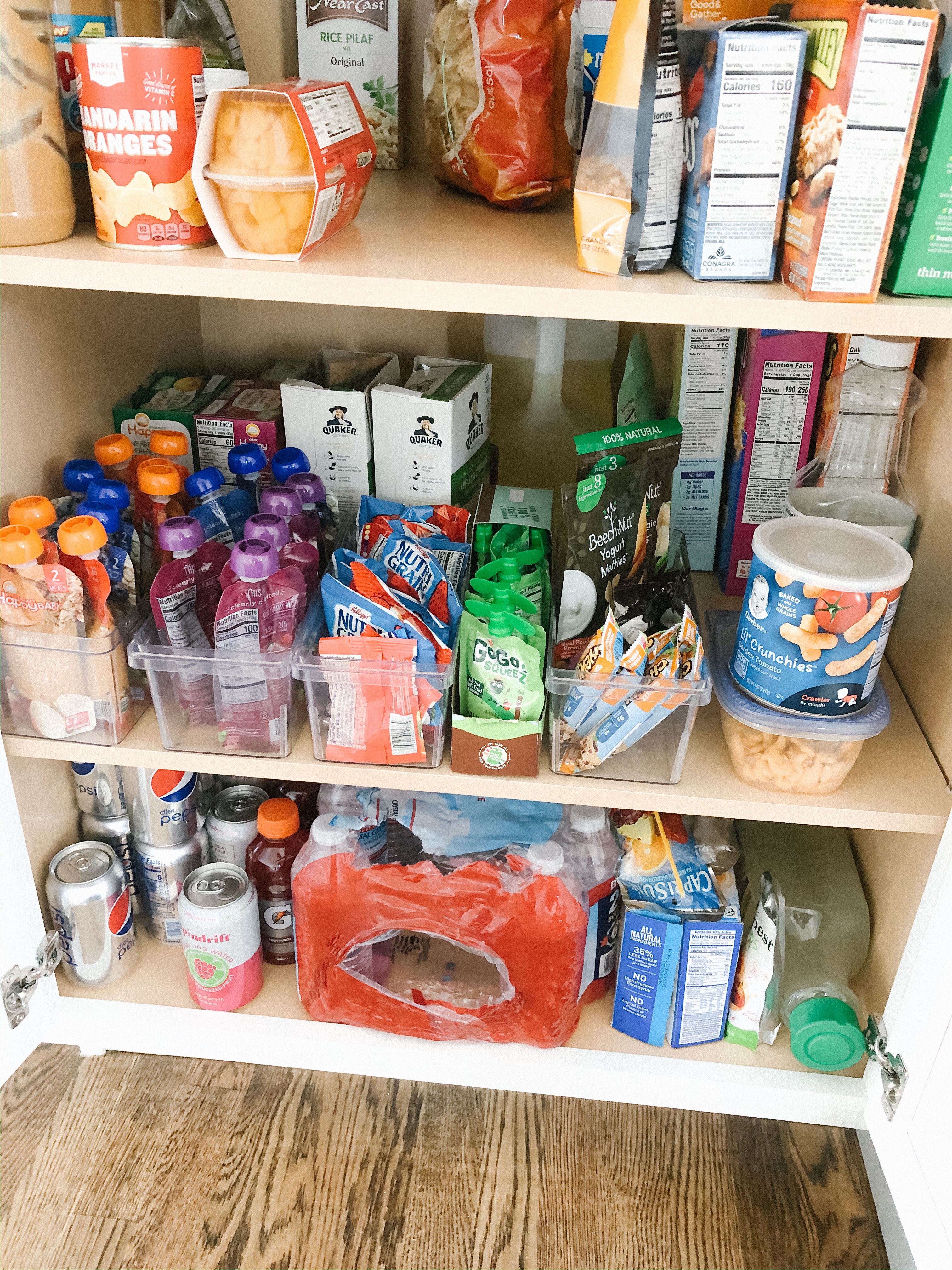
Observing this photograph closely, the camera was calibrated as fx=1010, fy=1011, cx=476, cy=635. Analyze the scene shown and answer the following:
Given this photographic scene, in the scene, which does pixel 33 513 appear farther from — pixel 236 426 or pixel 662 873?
pixel 662 873

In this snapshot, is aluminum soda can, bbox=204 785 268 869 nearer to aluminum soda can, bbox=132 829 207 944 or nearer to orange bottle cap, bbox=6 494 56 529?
aluminum soda can, bbox=132 829 207 944

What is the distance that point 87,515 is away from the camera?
2.91ft

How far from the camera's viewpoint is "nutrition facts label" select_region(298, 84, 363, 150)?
2.52 feet

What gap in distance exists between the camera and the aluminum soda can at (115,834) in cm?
116

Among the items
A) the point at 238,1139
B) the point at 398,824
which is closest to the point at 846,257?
the point at 398,824

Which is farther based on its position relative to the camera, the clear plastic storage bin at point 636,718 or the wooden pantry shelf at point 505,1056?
the wooden pantry shelf at point 505,1056

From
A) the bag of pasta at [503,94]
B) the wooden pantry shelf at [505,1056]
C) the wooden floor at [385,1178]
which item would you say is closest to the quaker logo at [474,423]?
the bag of pasta at [503,94]

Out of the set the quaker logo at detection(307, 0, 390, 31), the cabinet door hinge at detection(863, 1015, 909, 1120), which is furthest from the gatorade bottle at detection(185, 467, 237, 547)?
the cabinet door hinge at detection(863, 1015, 909, 1120)

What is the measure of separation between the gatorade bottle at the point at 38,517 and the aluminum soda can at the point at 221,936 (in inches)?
16.5

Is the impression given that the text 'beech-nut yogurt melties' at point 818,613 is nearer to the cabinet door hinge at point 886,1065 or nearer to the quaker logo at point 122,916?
the cabinet door hinge at point 886,1065

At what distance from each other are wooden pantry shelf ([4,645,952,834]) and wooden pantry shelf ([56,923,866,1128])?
1.14ft

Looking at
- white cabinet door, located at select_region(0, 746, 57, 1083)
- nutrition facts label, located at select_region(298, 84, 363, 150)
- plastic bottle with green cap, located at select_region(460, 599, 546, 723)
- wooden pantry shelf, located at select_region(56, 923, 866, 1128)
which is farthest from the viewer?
wooden pantry shelf, located at select_region(56, 923, 866, 1128)

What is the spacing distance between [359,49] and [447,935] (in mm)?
940

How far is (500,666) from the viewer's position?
89 centimetres
